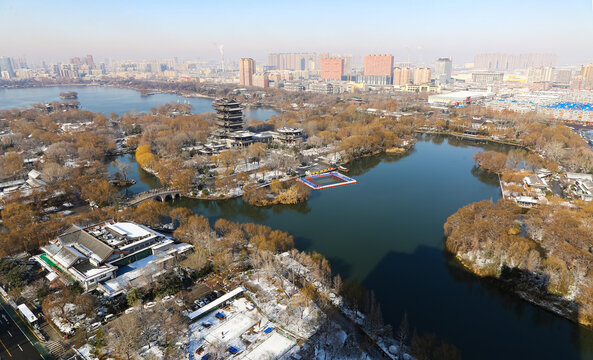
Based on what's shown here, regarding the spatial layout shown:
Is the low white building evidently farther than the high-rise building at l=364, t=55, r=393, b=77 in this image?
No

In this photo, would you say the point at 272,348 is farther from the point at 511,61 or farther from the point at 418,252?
the point at 511,61

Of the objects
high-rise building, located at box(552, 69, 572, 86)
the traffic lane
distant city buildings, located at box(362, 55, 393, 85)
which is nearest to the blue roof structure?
high-rise building, located at box(552, 69, 572, 86)

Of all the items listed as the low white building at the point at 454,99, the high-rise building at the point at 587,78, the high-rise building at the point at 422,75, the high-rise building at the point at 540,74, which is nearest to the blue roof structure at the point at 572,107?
the low white building at the point at 454,99

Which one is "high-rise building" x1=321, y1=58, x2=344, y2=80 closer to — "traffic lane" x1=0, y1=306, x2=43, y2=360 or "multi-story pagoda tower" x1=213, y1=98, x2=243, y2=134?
"multi-story pagoda tower" x1=213, y1=98, x2=243, y2=134

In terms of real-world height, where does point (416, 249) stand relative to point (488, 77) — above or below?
below

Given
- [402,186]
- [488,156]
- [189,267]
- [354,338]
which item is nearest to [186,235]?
[189,267]

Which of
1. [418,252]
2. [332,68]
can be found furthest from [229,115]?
[332,68]

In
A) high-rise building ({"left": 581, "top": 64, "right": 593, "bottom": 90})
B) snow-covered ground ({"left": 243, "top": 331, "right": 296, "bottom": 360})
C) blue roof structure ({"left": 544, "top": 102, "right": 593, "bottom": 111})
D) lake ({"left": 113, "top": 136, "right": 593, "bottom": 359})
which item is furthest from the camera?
high-rise building ({"left": 581, "top": 64, "right": 593, "bottom": 90})
